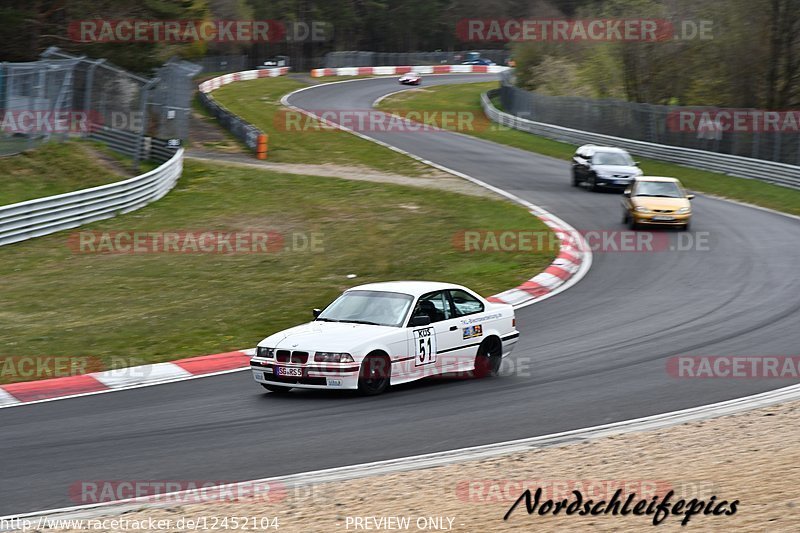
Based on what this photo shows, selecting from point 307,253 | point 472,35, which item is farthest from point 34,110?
point 472,35

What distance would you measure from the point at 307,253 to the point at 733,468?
14617mm

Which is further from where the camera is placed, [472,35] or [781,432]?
[472,35]

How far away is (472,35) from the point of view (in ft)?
399

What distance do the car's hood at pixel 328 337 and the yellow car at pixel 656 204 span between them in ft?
47.3

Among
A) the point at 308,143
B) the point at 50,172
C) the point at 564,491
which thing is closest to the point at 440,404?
the point at 564,491

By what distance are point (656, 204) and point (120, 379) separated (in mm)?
15791

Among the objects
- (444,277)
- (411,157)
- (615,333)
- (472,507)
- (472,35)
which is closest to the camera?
(472,507)

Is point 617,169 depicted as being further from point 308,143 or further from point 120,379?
point 120,379

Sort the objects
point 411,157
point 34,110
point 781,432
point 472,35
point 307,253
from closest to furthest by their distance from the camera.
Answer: point 781,432, point 307,253, point 34,110, point 411,157, point 472,35

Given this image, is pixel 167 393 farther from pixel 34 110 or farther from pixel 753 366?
pixel 34 110

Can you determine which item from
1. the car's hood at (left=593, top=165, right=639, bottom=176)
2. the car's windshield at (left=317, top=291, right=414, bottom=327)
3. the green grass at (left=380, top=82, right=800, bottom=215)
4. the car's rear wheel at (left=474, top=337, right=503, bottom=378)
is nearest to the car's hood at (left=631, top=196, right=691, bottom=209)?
the green grass at (left=380, top=82, right=800, bottom=215)

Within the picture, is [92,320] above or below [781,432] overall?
below

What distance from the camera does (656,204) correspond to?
24.8m

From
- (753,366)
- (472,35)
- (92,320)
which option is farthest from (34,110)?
(472,35)
